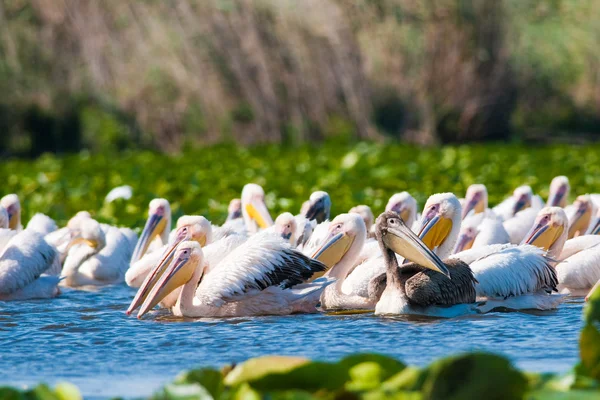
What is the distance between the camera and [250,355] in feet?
16.7

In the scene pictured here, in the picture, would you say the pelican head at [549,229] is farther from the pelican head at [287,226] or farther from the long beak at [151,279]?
the long beak at [151,279]

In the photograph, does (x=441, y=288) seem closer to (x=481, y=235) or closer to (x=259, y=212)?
(x=481, y=235)

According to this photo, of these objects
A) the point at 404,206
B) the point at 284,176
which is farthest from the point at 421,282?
the point at 284,176

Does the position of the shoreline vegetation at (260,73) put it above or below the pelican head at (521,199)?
above

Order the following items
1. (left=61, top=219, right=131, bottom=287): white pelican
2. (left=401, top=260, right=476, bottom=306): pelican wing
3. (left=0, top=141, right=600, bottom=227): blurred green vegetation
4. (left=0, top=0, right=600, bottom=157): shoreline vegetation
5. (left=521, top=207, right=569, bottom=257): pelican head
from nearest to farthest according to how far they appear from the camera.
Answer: (left=401, top=260, right=476, bottom=306): pelican wing
(left=521, top=207, right=569, bottom=257): pelican head
(left=61, top=219, right=131, bottom=287): white pelican
(left=0, top=141, right=600, bottom=227): blurred green vegetation
(left=0, top=0, right=600, bottom=157): shoreline vegetation

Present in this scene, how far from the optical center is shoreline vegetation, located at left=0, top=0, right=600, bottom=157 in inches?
838

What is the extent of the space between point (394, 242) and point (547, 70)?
1962 centimetres

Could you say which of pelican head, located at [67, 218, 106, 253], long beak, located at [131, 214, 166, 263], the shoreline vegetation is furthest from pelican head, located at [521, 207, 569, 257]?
the shoreline vegetation

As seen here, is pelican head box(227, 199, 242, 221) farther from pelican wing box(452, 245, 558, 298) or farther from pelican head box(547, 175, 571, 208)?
pelican wing box(452, 245, 558, 298)

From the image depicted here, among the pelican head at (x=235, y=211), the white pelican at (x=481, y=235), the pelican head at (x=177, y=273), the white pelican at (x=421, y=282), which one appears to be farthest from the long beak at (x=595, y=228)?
the pelican head at (x=177, y=273)

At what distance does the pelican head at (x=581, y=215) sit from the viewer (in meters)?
8.96

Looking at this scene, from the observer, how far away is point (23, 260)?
24.8 feet

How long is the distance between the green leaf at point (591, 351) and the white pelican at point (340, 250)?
3.33 metres

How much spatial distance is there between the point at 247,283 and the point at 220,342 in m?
0.90
